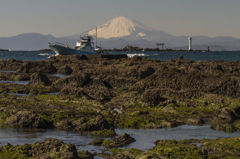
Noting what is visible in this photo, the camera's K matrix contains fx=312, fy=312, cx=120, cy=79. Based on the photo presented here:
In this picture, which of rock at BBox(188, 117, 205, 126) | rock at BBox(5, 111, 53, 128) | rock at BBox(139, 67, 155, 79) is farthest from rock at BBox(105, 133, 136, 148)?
rock at BBox(139, 67, 155, 79)

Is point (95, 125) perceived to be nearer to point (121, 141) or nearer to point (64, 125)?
point (64, 125)

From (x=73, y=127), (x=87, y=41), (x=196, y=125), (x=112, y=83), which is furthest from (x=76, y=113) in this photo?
(x=87, y=41)

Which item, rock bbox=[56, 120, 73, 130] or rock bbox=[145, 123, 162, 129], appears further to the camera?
rock bbox=[145, 123, 162, 129]

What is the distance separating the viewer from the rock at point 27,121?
9.80 meters

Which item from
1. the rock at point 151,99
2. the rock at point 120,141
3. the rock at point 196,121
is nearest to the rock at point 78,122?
the rock at point 120,141

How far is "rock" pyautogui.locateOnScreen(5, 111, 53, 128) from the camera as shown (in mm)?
9805

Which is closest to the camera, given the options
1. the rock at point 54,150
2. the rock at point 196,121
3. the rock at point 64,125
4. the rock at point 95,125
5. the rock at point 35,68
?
the rock at point 54,150

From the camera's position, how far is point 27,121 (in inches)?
387

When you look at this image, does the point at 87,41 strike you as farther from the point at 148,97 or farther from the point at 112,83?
the point at 148,97

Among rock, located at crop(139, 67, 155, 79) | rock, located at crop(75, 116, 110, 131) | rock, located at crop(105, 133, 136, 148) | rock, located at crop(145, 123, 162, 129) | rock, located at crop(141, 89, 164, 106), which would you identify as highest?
rock, located at crop(139, 67, 155, 79)

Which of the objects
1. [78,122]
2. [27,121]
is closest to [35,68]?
[27,121]

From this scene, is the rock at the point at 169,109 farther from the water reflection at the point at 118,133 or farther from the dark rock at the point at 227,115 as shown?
the water reflection at the point at 118,133

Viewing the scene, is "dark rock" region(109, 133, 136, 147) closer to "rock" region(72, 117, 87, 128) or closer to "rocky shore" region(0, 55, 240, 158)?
"rocky shore" region(0, 55, 240, 158)

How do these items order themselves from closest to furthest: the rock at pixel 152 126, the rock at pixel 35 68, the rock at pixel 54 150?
the rock at pixel 54 150 < the rock at pixel 152 126 < the rock at pixel 35 68
